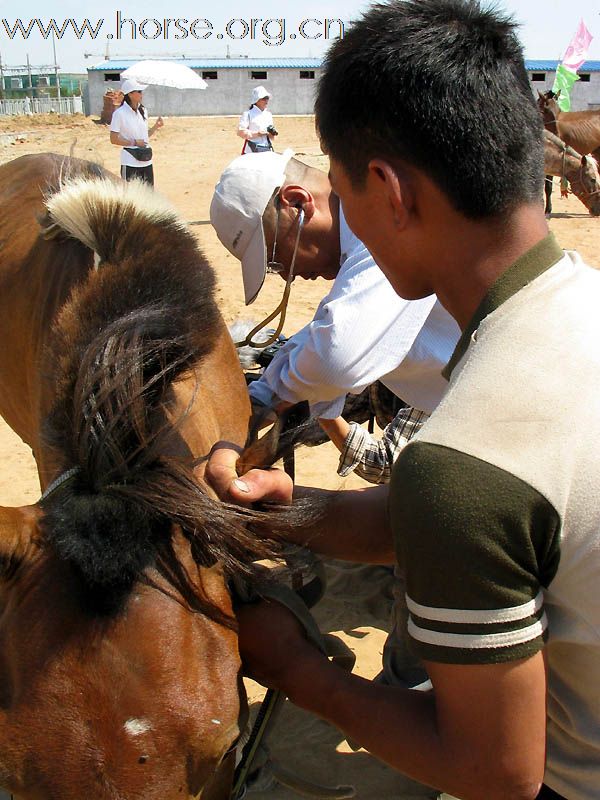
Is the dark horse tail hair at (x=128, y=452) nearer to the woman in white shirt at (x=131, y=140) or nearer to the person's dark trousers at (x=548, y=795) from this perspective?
the person's dark trousers at (x=548, y=795)

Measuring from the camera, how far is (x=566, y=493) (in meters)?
1.13

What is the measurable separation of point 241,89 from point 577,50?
Result: 107 ft

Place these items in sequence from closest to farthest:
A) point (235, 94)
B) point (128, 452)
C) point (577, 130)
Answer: point (128, 452) < point (577, 130) < point (235, 94)

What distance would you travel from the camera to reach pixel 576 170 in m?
15.1

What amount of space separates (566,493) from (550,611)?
0.27 meters

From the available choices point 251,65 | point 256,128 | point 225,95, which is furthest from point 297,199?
point 251,65

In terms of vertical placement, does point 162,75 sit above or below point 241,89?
above

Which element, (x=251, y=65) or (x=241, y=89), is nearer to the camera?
(x=241, y=89)

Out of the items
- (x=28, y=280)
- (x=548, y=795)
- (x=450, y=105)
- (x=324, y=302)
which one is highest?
(x=450, y=105)

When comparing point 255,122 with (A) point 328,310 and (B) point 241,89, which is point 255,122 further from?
(B) point 241,89

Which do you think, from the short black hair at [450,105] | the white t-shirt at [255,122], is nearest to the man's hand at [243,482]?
the short black hair at [450,105]

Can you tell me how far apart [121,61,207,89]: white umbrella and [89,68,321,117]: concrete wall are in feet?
89.5

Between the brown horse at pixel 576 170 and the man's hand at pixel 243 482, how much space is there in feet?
48.2

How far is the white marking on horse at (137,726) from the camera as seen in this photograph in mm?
1451
